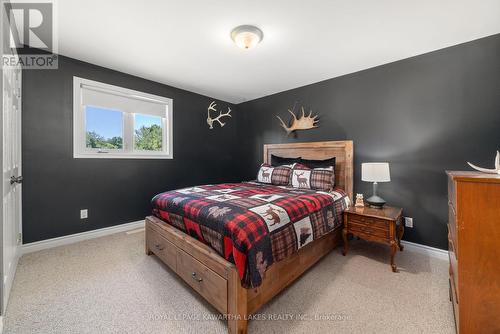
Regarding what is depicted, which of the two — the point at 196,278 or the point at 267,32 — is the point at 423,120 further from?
the point at 196,278

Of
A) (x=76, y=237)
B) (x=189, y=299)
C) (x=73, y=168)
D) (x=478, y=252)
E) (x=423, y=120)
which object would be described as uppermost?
(x=423, y=120)

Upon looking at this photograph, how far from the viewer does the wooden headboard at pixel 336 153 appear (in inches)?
116

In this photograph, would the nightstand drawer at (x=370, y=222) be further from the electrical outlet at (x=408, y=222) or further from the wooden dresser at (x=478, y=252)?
the wooden dresser at (x=478, y=252)

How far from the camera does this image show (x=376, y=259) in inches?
90.9

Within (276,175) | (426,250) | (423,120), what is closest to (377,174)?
(423,120)

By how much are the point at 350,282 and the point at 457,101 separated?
7.31 ft

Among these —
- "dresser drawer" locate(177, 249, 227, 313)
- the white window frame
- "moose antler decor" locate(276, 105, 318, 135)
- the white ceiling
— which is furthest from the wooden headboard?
"dresser drawer" locate(177, 249, 227, 313)

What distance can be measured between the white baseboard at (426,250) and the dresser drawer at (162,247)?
106 inches

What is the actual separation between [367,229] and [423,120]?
1.46 m

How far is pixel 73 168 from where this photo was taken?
8.87 ft

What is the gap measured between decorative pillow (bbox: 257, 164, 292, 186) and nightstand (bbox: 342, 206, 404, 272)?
0.94m

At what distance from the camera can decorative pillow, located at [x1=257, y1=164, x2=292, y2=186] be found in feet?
10.1

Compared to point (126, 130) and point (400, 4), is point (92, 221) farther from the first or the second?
point (400, 4)

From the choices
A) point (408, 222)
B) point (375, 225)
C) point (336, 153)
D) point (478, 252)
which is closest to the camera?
point (478, 252)
